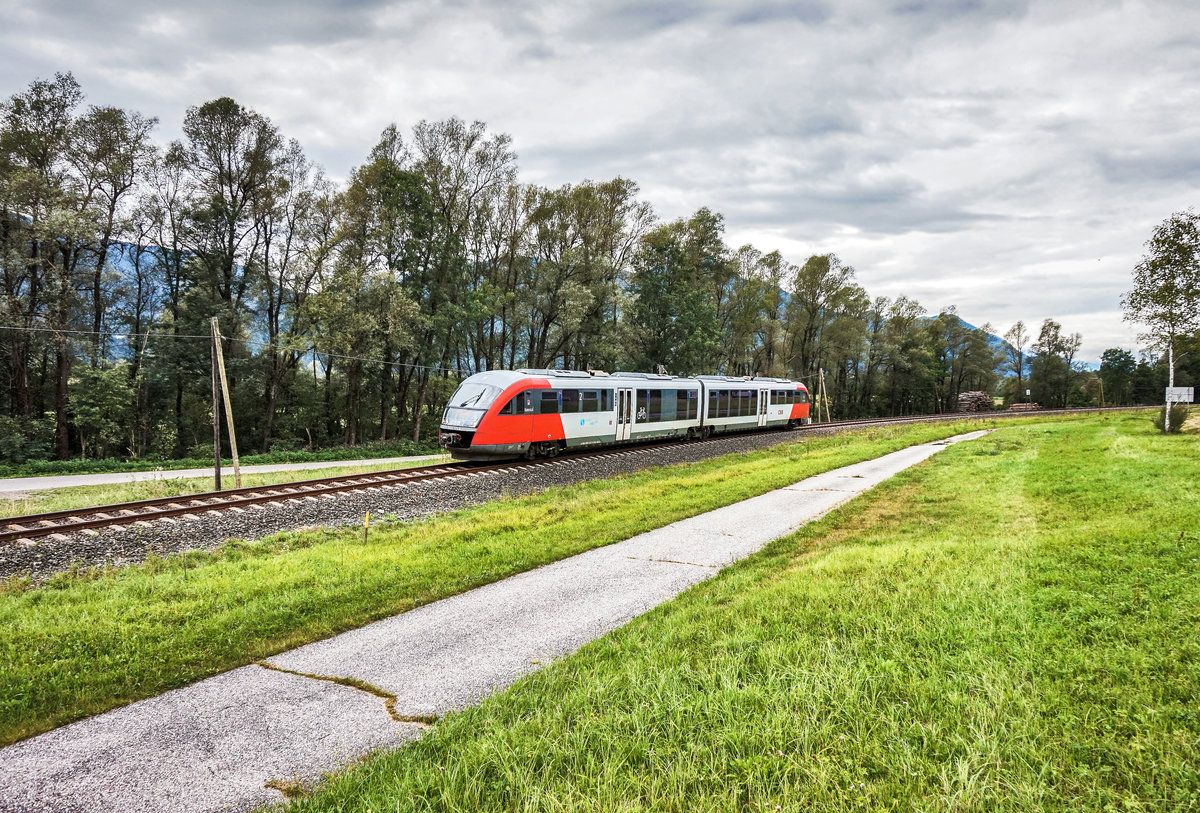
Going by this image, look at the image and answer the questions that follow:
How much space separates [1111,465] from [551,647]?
50.0 ft

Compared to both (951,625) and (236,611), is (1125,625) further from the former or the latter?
(236,611)

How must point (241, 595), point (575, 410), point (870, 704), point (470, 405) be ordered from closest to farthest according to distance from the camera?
point (870, 704) < point (241, 595) < point (470, 405) < point (575, 410)

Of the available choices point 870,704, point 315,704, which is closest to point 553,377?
point 315,704

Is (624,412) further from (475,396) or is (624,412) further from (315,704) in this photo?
(315,704)

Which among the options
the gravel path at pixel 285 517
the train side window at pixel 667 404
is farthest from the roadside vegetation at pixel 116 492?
the train side window at pixel 667 404

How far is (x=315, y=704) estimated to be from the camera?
4.59m

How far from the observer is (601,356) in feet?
125

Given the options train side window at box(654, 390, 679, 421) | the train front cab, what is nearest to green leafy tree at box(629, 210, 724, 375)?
train side window at box(654, 390, 679, 421)

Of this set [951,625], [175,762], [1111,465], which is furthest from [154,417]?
[1111,465]

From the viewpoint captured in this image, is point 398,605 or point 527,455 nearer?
point 398,605

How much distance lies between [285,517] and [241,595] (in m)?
5.66

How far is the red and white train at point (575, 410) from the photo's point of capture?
19.3 meters

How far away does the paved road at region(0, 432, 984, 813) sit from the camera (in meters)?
3.63

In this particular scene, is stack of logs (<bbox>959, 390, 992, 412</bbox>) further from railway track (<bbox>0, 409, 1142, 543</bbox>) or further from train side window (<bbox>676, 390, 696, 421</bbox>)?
railway track (<bbox>0, 409, 1142, 543</bbox>)
